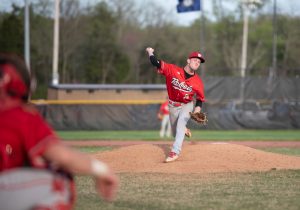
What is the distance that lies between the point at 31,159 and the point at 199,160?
707 cm

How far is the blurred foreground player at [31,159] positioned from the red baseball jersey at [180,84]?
23.3ft

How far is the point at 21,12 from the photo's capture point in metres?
46.9

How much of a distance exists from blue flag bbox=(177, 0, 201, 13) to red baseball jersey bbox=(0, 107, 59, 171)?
31.0m

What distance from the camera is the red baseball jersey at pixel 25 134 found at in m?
3.53

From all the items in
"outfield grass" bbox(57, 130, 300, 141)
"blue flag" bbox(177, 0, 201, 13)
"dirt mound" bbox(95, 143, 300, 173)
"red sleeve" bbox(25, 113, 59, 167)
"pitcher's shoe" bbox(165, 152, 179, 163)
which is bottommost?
"outfield grass" bbox(57, 130, 300, 141)

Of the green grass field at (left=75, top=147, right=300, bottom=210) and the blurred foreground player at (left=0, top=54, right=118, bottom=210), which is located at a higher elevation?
the blurred foreground player at (left=0, top=54, right=118, bottom=210)

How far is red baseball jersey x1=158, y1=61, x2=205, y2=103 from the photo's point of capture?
10.7 m

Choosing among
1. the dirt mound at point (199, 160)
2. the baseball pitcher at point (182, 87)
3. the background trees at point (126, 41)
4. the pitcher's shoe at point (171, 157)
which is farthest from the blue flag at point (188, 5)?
the pitcher's shoe at point (171, 157)

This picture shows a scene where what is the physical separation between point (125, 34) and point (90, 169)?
57.0 m

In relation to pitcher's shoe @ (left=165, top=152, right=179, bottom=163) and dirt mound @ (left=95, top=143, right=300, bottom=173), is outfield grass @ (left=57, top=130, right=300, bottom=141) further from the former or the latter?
pitcher's shoe @ (left=165, top=152, right=179, bottom=163)

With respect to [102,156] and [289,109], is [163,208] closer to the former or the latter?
[102,156]

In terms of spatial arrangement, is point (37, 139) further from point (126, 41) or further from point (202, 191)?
point (126, 41)

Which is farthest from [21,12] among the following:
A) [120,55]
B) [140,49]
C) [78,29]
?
[140,49]

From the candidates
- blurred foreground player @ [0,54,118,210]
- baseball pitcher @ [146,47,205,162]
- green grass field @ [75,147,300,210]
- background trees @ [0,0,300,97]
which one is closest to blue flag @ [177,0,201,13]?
background trees @ [0,0,300,97]
